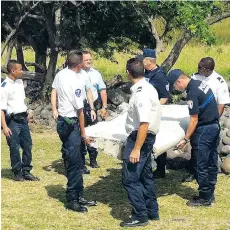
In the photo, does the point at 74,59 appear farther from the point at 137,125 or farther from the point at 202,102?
the point at 202,102

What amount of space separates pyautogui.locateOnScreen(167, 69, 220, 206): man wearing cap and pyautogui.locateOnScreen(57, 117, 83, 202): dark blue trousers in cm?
119

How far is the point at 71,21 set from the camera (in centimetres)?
1605

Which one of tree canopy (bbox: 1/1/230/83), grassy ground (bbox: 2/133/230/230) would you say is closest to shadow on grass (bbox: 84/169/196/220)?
grassy ground (bbox: 2/133/230/230)

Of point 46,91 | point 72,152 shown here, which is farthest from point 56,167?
point 46,91

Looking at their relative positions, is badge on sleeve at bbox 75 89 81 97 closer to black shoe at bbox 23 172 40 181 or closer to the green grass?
black shoe at bbox 23 172 40 181

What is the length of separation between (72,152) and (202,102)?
5.33 ft

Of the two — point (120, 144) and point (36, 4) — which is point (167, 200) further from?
point (36, 4)

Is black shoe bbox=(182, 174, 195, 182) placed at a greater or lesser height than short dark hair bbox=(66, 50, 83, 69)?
lesser

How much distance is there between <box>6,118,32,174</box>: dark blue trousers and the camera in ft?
29.2

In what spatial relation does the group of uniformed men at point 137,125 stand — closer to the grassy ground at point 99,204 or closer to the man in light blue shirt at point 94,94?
the grassy ground at point 99,204

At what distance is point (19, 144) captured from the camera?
A: 9039 mm

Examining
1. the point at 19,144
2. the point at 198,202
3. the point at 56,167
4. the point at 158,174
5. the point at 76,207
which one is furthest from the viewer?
the point at 56,167

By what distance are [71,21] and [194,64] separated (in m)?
6.19

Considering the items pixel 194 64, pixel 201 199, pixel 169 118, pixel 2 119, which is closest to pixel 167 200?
pixel 201 199
